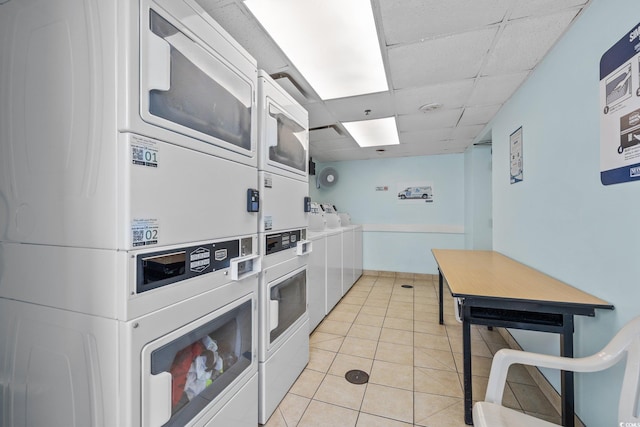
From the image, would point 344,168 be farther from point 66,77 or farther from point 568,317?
point 66,77

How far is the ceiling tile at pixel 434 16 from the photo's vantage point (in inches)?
57.1

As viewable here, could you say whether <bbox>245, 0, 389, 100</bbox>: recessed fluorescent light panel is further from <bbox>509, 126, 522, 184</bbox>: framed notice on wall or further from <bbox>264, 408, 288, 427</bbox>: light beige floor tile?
<bbox>264, 408, 288, 427</bbox>: light beige floor tile

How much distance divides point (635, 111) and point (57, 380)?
258cm

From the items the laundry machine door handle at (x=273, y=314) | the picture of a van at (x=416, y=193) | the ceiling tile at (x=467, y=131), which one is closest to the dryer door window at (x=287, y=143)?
the laundry machine door handle at (x=273, y=314)

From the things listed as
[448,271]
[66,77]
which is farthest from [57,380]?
[448,271]

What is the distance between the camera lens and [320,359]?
237cm

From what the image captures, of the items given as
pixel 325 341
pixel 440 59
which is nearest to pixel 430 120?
pixel 440 59

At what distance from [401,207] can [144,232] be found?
4.90 meters

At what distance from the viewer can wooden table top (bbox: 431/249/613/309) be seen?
1432 millimetres

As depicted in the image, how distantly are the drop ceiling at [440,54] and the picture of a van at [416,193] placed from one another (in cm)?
180

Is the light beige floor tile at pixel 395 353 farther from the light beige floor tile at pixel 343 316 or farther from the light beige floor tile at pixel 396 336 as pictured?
the light beige floor tile at pixel 343 316

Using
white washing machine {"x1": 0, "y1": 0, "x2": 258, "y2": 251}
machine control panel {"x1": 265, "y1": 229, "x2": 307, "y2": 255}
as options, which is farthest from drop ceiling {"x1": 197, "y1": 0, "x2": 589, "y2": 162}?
machine control panel {"x1": 265, "y1": 229, "x2": 307, "y2": 255}

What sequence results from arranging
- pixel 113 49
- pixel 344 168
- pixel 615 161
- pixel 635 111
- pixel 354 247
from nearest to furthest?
pixel 113 49, pixel 635 111, pixel 615 161, pixel 354 247, pixel 344 168

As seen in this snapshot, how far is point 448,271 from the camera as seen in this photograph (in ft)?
6.71
